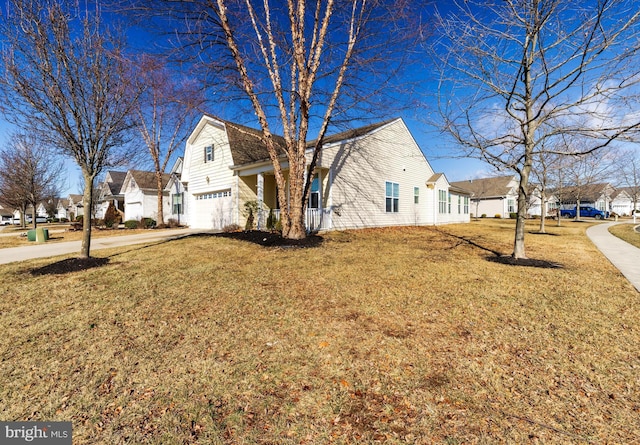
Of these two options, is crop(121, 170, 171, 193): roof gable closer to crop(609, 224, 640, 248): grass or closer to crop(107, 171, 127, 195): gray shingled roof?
crop(107, 171, 127, 195): gray shingled roof

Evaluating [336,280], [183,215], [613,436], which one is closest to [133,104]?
[336,280]

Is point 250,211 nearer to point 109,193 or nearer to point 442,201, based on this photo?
point 442,201

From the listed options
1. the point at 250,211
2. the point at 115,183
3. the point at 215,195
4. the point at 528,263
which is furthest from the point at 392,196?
the point at 115,183

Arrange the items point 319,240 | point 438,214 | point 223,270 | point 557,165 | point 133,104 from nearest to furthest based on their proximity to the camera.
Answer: point 223,270, point 133,104, point 319,240, point 557,165, point 438,214

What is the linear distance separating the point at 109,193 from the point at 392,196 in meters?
33.6

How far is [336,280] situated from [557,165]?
56.2ft

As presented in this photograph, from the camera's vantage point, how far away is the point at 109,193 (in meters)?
33.5

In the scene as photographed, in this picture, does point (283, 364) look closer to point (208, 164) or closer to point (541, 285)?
point (541, 285)

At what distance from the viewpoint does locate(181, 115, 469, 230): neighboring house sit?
1296 centimetres

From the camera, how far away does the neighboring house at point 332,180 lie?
42.5 feet

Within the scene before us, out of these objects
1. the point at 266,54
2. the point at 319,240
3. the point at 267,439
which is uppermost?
the point at 266,54

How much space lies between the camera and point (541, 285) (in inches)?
201

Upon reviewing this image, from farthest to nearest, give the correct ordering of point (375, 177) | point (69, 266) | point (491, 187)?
point (491, 187), point (375, 177), point (69, 266)

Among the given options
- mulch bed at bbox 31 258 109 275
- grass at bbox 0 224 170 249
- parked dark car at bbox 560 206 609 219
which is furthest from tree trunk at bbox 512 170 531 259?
parked dark car at bbox 560 206 609 219
